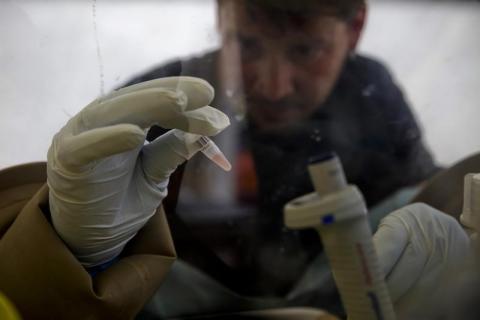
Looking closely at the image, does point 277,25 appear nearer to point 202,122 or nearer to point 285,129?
point 285,129

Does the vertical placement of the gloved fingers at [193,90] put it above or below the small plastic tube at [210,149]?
above

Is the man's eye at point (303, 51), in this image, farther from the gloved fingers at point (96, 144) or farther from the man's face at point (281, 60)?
→ the gloved fingers at point (96, 144)

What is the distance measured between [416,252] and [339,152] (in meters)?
0.54

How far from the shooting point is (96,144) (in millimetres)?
667

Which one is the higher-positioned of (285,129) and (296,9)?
(296,9)

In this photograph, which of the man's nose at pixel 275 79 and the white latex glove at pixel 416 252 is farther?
the man's nose at pixel 275 79

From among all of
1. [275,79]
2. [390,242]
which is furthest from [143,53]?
[390,242]

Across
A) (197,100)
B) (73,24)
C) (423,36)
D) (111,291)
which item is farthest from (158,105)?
(423,36)

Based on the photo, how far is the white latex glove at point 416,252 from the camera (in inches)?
29.2

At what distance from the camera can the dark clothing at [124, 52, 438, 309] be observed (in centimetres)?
125

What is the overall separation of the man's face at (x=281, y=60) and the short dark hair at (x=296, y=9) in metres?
0.01

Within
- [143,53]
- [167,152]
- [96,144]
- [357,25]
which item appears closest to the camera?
[96,144]

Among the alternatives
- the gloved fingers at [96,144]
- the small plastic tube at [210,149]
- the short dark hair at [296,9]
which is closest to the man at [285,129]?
the short dark hair at [296,9]

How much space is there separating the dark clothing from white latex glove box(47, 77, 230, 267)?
0.46 m
